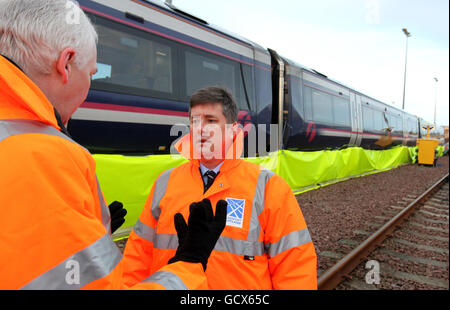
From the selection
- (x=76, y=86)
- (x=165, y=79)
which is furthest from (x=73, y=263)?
(x=165, y=79)

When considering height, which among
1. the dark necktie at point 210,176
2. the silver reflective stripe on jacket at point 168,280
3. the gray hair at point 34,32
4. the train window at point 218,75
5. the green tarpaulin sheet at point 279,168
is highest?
the train window at point 218,75

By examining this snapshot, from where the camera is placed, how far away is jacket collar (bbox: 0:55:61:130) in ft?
2.69

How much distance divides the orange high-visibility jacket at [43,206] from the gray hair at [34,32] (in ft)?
0.29

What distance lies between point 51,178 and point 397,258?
→ 16.3 feet

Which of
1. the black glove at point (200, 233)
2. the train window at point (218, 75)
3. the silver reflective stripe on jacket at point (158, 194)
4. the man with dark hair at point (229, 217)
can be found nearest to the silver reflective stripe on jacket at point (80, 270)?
the black glove at point (200, 233)

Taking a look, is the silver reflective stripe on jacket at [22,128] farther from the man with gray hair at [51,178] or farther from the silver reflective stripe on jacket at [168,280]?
the silver reflective stripe on jacket at [168,280]

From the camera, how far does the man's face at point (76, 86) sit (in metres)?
1.04

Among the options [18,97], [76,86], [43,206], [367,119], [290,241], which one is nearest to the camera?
[43,206]

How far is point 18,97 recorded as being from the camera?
0.83 meters

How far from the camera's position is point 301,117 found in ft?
32.1

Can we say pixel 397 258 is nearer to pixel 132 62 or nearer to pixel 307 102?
pixel 132 62

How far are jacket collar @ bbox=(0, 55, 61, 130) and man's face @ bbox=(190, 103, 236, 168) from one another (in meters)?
1.13

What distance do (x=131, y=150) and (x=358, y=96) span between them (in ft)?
39.0
